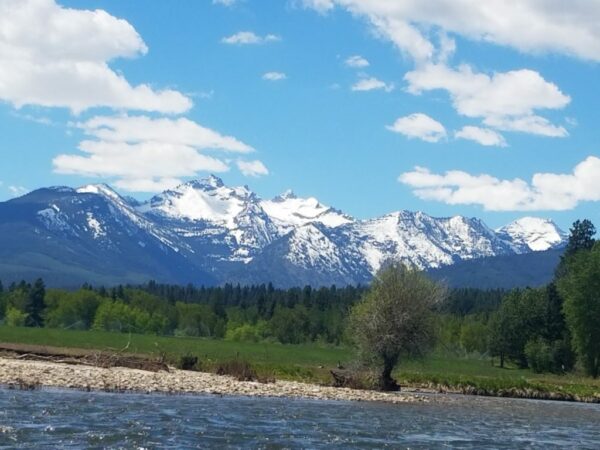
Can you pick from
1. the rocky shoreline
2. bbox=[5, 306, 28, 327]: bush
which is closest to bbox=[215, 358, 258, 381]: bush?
the rocky shoreline

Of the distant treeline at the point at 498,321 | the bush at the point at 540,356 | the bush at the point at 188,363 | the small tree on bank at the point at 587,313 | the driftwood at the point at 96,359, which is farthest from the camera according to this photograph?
the bush at the point at 540,356

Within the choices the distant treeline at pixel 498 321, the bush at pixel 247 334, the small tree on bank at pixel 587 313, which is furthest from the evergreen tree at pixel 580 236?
the bush at pixel 247 334

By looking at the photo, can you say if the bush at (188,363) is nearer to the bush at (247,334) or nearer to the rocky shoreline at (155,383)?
the rocky shoreline at (155,383)

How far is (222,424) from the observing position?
36688mm

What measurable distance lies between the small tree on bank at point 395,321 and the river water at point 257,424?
1297cm

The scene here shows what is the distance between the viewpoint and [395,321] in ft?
220

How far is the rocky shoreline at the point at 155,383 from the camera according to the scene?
1986 inches

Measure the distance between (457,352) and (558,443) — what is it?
127 metres

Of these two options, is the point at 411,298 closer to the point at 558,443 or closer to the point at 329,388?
the point at 329,388

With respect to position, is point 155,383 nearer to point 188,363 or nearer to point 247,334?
point 188,363

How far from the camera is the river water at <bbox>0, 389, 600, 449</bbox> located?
102 ft

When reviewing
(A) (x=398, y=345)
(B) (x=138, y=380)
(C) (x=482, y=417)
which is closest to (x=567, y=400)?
(A) (x=398, y=345)

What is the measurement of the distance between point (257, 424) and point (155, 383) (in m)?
17.4

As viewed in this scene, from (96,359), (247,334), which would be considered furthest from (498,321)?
(96,359)
